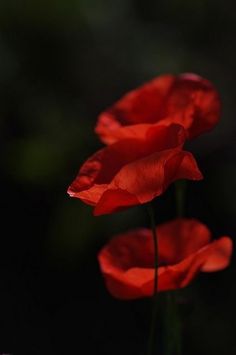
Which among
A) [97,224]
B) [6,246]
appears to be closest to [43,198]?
[6,246]

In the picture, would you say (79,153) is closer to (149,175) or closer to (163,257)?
(163,257)

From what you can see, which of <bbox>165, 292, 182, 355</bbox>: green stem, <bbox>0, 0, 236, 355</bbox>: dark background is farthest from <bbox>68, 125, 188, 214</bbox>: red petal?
<bbox>0, 0, 236, 355</bbox>: dark background

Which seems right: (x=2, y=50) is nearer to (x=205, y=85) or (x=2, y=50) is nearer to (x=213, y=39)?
(x=213, y=39)

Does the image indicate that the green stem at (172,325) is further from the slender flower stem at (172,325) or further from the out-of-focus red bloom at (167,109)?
the out-of-focus red bloom at (167,109)

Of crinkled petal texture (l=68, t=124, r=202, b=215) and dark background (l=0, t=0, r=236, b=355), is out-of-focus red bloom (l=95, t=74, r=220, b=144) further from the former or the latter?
dark background (l=0, t=0, r=236, b=355)

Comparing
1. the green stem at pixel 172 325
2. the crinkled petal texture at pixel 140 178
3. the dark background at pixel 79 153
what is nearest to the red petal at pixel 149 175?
the crinkled petal texture at pixel 140 178
